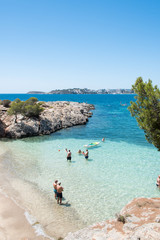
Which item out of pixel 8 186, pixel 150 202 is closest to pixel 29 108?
pixel 8 186

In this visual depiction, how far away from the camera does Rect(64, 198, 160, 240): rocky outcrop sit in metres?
7.16

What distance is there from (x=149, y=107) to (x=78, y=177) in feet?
37.3

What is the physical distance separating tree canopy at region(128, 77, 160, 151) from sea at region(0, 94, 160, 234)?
673 cm

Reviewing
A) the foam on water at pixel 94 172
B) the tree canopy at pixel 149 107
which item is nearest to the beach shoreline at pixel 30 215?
the foam on water at pixel 94 172

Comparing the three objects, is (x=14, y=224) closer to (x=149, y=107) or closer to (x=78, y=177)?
(x=78, y=177)

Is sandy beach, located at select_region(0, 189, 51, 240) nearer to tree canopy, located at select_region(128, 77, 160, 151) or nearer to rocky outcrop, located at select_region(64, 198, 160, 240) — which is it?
rocky outcrop, located at select_region(64, 198, 160, 240)

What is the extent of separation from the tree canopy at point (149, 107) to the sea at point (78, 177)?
6.73 metres

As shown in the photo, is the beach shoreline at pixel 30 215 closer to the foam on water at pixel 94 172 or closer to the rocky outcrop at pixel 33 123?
the foam on water at pixel 94 172

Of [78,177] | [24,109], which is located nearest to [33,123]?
[24,109]

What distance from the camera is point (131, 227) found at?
8.37 meters

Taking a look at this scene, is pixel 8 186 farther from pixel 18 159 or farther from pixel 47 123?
pixel 47 123

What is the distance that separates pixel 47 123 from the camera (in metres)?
42.3

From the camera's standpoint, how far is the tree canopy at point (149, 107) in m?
13.3

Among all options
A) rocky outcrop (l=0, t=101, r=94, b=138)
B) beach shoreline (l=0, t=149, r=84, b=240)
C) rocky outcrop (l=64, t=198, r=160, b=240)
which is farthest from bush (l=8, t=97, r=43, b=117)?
rocky outcrop (l=64, t=198, r=160, b=240)
